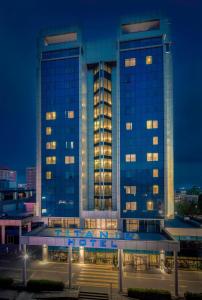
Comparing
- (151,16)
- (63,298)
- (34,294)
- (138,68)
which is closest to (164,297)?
(63,298)

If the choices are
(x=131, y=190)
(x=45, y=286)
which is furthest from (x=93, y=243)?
(x=131, y=190)

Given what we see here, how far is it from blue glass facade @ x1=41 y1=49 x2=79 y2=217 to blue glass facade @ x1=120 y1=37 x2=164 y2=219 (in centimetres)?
1184

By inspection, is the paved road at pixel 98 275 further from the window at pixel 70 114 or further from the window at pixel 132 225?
the window at pixel 70 114

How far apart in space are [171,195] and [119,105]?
25.2 meters

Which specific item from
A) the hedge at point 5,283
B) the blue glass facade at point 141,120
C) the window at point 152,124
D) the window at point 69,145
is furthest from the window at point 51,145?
the hedge at point 5,283

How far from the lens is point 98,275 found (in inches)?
1699

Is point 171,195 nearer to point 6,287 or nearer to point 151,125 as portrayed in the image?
point 151,125

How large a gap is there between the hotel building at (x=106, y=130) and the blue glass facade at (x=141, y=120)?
0.23m

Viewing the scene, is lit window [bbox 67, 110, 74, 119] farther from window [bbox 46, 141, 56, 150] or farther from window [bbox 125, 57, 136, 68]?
window [bbox 125, 57, 136, 68]

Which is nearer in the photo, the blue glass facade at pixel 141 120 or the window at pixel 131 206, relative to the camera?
the blue glass facade at pixel 141 120

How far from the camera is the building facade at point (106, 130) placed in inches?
2233

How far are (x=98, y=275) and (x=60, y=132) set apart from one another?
33947 mm

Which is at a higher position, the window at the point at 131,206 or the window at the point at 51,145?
the window at the point at 51,145

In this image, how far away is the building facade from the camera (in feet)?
186
